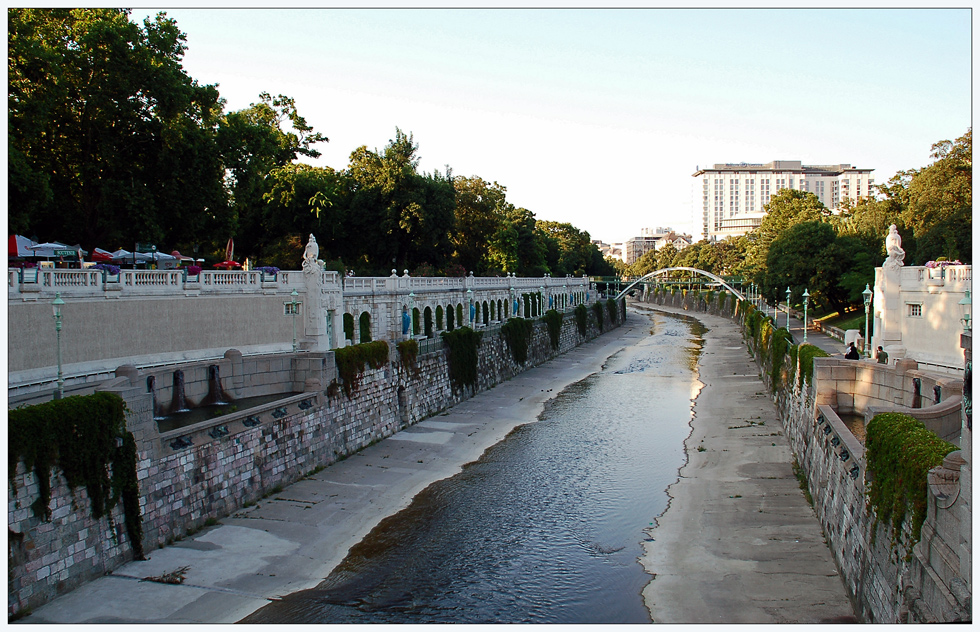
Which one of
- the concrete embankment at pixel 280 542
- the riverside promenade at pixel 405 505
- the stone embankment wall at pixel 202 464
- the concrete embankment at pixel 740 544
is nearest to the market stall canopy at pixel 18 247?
the stone embankment wall at pixel 202 464

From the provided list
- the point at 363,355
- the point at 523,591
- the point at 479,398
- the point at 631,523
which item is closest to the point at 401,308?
the point at 479,398

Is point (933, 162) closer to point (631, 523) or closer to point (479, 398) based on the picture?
point (479, 398)

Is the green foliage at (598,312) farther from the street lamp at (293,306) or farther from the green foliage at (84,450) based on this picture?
the green foliage at (84,450)

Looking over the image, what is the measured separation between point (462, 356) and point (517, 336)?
39.1 ft

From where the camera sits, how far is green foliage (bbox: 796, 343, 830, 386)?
91.2ft

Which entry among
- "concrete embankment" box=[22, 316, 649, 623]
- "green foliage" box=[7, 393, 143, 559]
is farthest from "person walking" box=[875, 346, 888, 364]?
"green foliage" box=[7, 393, 143, 559]

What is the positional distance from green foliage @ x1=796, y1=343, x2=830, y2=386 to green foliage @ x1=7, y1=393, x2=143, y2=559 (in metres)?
23.3

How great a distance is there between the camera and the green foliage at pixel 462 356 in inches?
1682

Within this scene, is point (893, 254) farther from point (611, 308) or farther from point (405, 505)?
point (611, 308)

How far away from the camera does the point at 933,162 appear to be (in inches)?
2084

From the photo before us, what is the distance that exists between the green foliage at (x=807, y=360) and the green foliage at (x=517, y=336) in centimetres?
2552

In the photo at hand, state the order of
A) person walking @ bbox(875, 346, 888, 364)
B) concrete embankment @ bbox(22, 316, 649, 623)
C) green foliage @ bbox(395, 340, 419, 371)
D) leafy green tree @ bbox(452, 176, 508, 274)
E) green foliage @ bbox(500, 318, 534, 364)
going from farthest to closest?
1. leafy green tree @ bbox(452, 176, 508, 274)
2. green foliage @ bbox(500, 318, 534, 364)
3. green foliage @ bbox(395, 340, 419, 371)
4. person walking @ bbox(875, 346, 888, 364)
5. concrete embankment @ bbox(22, 316, 649, 623)

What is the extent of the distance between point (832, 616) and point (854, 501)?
9.71 ft

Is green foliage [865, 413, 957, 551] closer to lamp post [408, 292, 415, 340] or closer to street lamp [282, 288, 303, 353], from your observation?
street lamp [282, 288, 303, 353]
